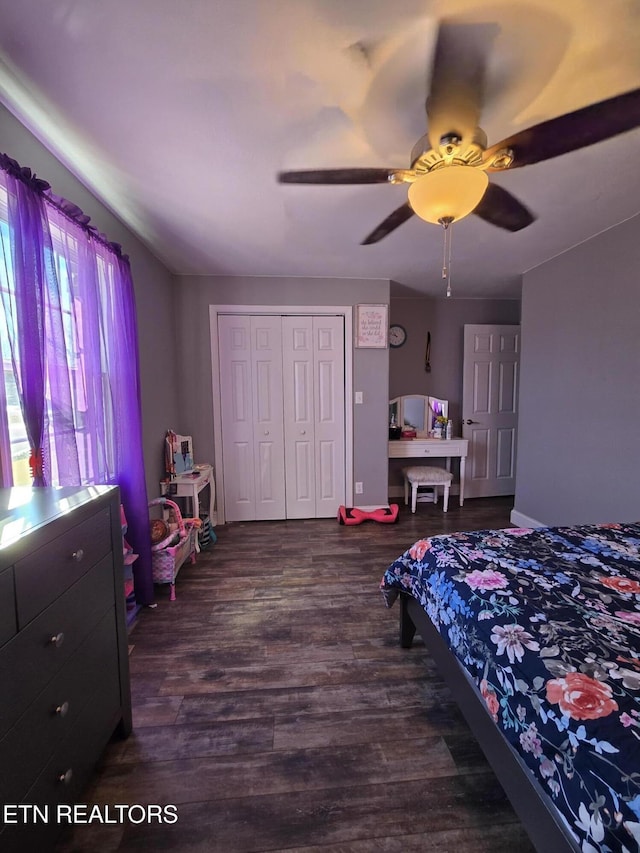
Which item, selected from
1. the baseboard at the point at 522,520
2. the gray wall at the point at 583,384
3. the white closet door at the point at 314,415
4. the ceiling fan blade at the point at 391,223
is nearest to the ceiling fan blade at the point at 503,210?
the ceiling fan blade at the point at 391,223

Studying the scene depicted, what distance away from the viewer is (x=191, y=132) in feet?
4.74

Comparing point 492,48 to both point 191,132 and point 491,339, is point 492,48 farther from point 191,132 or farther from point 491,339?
point 491,339

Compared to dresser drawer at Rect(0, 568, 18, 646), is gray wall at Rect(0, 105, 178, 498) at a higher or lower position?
higher

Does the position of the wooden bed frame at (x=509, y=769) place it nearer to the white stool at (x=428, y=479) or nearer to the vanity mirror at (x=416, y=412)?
the white stool at (x=428, y=479)

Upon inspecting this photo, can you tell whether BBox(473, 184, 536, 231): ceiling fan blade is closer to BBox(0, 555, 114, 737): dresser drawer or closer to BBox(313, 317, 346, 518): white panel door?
BBox(313, 317, 346, 518): white panel door

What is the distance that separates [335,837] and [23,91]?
108 inches

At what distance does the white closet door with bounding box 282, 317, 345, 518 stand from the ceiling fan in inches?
77.0

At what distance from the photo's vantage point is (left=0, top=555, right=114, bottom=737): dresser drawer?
31.0 inches

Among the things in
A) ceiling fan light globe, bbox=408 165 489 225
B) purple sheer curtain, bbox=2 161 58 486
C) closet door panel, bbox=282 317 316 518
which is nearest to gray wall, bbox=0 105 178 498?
purple sheer curtain, bbox=2 161 58 486

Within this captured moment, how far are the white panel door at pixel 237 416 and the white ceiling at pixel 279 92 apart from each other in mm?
1255

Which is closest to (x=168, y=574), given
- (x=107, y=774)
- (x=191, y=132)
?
(x=107, y=774)

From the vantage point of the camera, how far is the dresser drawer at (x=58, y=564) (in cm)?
83

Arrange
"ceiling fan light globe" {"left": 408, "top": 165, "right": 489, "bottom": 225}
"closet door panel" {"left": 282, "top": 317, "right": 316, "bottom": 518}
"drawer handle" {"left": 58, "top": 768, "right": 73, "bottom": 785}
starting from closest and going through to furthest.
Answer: "drawer handle" {"left": 58, "top": 768, "right": 73, "bottom": 785} < "ceiling fan light globe" {"left": 408, "top": 165, "right": 489, "bottom": 225} < "closet door panel" {"left": 282, "top": 317, "right": 316, "bottom": 518}

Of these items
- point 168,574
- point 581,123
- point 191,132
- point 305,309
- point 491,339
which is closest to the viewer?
point 581,123
